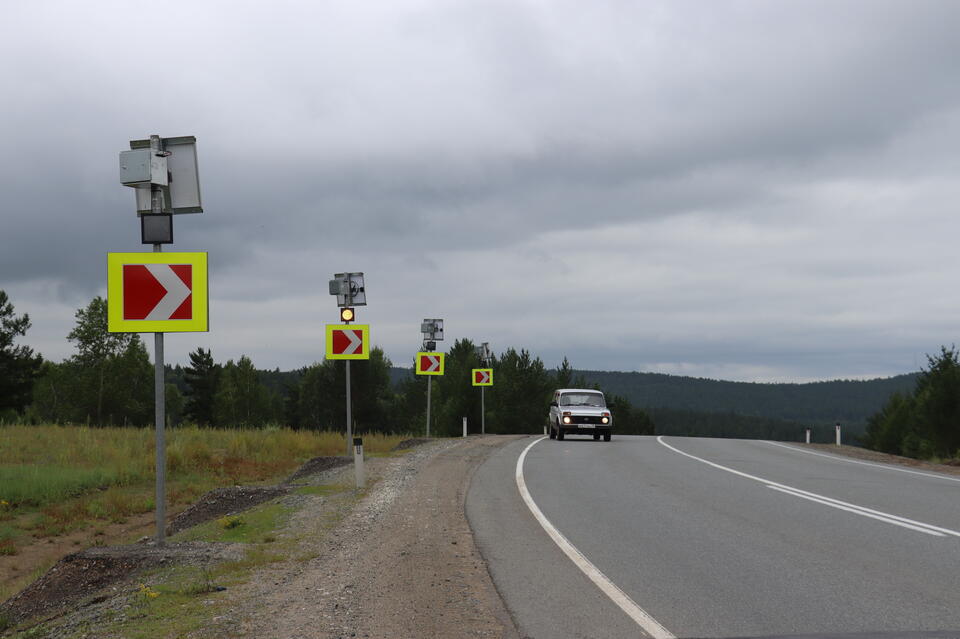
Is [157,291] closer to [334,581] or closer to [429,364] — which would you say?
[334,581]

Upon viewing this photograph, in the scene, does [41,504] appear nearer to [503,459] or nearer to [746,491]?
[503,459]

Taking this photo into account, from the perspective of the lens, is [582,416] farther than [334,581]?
Yes

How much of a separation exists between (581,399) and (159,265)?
26.2 m

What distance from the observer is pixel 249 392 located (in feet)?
371

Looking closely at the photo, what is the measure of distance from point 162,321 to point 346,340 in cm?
1224

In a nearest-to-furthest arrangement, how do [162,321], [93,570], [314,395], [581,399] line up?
[93,570], [162,321], [581,399], [314,395]

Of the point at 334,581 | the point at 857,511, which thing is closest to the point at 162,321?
the point at 334,581

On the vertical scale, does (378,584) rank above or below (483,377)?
below

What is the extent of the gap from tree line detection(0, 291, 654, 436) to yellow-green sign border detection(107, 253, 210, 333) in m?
66.1

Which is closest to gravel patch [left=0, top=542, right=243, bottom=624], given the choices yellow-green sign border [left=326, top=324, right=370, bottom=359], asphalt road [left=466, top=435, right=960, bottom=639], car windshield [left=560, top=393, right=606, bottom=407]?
asphalt road [left=466, top=435, right=960, bottom=639]

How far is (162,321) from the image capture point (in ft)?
30.3

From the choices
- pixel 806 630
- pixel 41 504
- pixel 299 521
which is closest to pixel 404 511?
pixel 299 521

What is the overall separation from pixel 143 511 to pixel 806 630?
14853 millimetres

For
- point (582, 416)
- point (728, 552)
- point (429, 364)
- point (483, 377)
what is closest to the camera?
point (728, 552)
